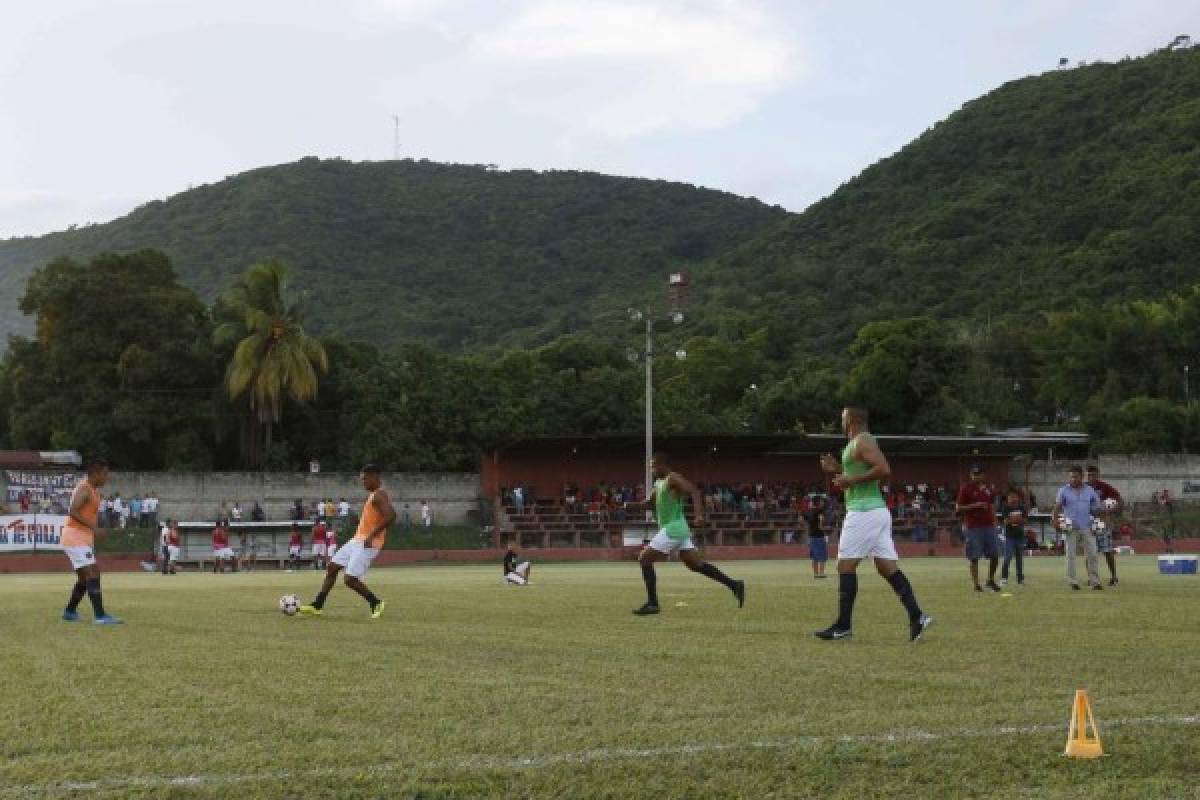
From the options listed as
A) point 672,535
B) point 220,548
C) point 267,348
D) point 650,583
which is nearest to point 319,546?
point 220,548

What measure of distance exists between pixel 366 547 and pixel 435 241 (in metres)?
133

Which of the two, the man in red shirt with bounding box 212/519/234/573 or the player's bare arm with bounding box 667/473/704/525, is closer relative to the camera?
the player's bare arm with bounding box 667/473/704/525

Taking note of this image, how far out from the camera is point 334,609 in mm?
19688

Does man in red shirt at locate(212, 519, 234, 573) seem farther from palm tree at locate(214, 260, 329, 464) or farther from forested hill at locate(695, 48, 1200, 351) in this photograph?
forested hill at locate(695, 48, 1200, 351)

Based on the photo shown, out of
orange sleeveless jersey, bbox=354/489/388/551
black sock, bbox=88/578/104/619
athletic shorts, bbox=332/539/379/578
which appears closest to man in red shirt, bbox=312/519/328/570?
athletic shorts, bbox=332/539/379/578

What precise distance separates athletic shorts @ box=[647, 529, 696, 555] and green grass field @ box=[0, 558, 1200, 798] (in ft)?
5.05

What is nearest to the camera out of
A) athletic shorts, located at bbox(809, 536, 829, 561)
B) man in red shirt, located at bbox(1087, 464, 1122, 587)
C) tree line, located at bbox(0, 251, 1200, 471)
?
man in red shirt, located at bbox(1087, 464, 1122, 587)

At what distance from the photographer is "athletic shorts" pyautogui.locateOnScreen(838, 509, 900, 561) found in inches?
528

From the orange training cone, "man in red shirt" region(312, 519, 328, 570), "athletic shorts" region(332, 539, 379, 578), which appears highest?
"athletic shorts" region(332, 539, 379, 578)

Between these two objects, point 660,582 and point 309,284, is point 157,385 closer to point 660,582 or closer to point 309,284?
point 660,582

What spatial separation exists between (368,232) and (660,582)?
123975mm

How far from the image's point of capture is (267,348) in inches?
2837

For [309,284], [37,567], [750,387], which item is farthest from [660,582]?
[309,284]

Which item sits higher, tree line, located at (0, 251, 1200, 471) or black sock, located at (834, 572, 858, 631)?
tree line, located at (0, 251, 1200, 471)
